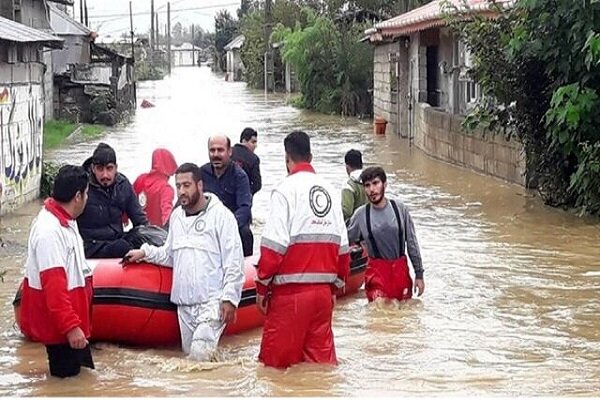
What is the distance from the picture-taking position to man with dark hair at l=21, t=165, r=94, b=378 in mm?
6672

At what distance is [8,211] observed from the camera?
52.4 ft

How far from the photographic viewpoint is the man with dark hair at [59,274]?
21.9 feet

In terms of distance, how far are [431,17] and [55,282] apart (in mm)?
17788

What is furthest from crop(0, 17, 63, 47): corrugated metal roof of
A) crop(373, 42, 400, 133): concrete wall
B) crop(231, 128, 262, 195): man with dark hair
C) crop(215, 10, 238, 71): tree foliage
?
crop(215, 10, 238, 71): tree foliage

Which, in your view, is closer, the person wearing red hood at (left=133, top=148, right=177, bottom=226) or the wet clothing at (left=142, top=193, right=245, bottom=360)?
the wet clothing at (left=142, top=193, right=245, bottom=360)

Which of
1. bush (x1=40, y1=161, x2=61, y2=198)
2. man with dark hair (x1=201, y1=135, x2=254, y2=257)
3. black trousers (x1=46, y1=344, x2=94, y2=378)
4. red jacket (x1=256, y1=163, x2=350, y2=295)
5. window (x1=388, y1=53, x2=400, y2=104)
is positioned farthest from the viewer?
window (x1=388, y1=53, x2=400, y2=104)

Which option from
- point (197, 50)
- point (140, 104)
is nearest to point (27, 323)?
point (140, 104)

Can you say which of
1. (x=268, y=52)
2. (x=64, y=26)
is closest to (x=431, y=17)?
(x=64, y=26)

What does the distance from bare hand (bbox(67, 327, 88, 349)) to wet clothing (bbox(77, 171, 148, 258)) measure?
2.23m

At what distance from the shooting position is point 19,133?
16.8m

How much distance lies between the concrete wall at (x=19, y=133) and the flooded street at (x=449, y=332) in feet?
1.37

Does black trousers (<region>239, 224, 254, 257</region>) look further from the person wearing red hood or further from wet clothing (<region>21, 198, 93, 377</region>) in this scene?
wet clothing (<region>21, 198, 93, 377</region>)

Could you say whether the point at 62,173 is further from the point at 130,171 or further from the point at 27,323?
the point at 130,171

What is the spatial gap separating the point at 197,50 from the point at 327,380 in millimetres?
185510
